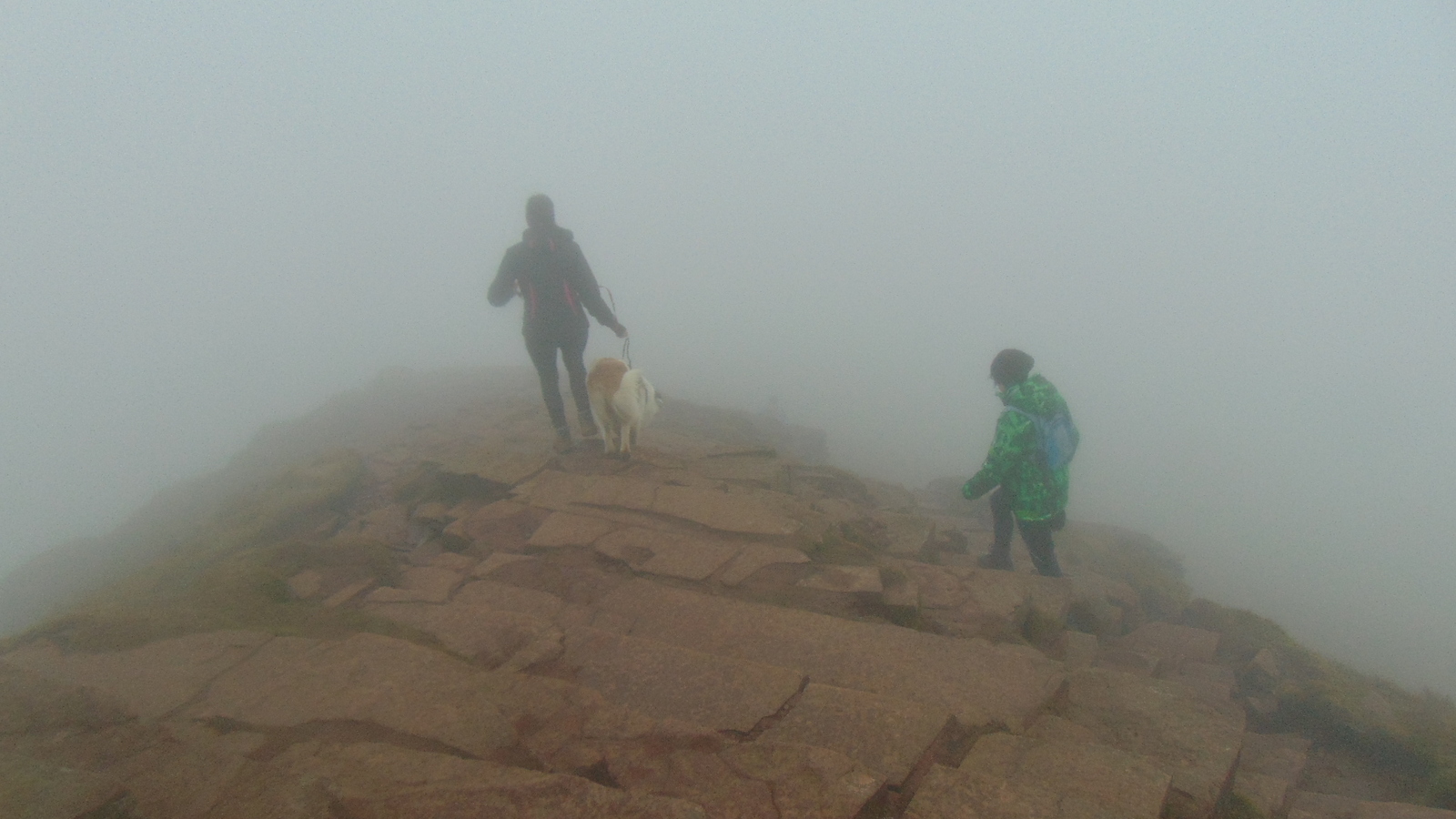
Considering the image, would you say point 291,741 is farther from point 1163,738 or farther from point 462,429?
point 462,429

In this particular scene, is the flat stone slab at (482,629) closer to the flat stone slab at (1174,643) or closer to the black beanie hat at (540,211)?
the black beanie hat at (540,211)

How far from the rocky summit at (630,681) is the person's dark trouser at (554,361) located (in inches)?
39.0

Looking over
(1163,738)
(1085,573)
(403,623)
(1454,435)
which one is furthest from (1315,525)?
(1454,435)

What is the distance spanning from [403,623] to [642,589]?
157 cm

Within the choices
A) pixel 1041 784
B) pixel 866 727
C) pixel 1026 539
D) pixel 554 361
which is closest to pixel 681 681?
pixel 866 727

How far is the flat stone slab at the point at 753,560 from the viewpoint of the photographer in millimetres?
5055

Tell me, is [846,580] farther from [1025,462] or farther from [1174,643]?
[1174,643]

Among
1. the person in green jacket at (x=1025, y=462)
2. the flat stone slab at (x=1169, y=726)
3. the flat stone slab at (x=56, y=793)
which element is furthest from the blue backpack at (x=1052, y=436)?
the flat stone slab at (x=56, y=793)

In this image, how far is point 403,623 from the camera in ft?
13.7

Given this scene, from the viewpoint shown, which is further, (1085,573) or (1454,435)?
(1454,435)

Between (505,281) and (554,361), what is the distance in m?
1.11

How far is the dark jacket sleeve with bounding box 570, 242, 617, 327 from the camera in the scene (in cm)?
727

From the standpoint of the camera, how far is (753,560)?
5.24 metres

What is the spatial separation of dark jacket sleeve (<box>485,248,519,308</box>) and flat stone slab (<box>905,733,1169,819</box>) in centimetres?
622
